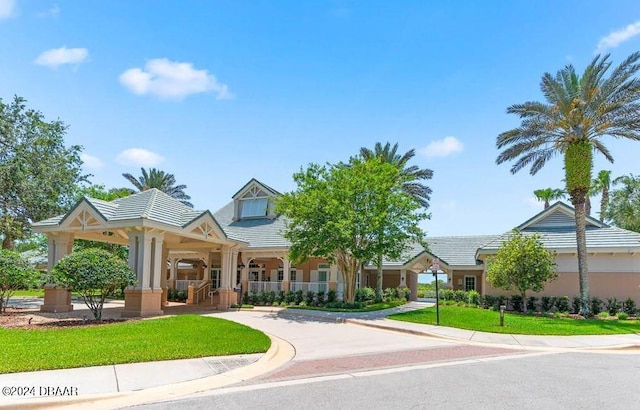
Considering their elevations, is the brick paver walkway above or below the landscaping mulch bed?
below

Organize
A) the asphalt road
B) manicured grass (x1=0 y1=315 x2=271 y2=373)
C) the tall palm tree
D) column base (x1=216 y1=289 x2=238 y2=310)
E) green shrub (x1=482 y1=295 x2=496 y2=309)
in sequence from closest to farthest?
the asphalt road
manicured grass (x1=0 y1=315 x2=271 y2=373)
column base (x1=216 y1=289 x2=238 y2=310)
green shrub (x1=482 y1=295 x2=496 y2=309)
the tall palm tree

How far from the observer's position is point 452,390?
26.8ft

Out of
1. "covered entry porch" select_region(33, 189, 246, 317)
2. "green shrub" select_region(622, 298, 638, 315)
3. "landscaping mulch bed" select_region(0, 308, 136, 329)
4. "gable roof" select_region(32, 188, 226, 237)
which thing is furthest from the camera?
"green shrub" select_region(622, 298, 638, 315)

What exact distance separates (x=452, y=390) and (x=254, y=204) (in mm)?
27461

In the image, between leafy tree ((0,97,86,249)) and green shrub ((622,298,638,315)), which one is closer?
green shrub ((622,298,638,315))

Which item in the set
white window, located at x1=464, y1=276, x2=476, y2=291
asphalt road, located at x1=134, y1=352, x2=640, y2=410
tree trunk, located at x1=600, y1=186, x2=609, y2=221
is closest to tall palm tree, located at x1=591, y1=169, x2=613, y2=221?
tree trunk, located at x1=600, y1=186, x2=609, y2=221

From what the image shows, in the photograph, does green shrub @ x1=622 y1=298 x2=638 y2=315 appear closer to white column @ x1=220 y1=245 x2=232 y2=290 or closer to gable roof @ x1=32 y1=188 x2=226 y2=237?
white column @ x1=220 y1=245 x2=232 y2=290

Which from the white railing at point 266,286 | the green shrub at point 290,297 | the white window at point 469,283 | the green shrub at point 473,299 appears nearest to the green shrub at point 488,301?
the green shrub at point 473,299

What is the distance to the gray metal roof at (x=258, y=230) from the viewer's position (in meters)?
29.2

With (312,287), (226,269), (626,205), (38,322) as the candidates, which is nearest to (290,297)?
(312,287)

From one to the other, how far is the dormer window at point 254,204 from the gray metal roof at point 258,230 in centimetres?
53

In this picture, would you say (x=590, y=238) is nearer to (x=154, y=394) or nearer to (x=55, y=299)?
(x=154, y=394)

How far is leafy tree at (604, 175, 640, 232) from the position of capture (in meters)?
40.6

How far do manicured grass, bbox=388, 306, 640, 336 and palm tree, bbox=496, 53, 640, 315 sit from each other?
426 cm
